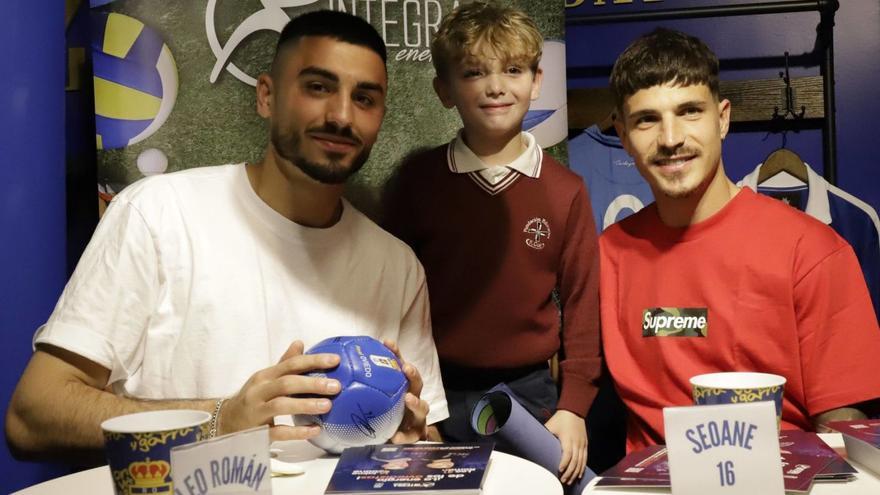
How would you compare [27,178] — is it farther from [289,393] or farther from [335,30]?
[289,393]

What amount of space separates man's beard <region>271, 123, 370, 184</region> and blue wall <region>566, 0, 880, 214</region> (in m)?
1.61

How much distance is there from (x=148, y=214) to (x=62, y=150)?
666 mm

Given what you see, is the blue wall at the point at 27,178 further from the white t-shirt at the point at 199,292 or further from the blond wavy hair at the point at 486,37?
the blond wavy hair at the point at 486,37

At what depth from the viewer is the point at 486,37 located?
2.29 meters

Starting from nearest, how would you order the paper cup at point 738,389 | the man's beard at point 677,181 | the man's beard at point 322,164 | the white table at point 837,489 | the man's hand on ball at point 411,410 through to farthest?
the white table at point 837,489 < the paper cup at point 738,389 < the man's hand on ball at point 411,410 < the man's beard at point 322,164 < the man's beard at point 677,181

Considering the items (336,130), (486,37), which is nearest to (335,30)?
(336,130)

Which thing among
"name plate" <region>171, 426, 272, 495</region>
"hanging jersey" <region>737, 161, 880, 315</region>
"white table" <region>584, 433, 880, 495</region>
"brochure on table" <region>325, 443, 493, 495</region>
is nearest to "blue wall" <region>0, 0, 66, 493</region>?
"brochure on table" <region>325, 443, 493, 495</region>

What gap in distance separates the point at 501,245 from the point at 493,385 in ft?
1.31

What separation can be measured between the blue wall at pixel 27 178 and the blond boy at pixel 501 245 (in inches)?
39.7

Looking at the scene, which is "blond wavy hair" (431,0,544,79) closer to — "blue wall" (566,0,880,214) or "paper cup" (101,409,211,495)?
"blue wall" (566,0,880,214)

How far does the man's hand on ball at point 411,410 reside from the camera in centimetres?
153

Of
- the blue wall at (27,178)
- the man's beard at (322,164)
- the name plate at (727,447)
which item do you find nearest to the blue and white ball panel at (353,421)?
the name plate at (727,447)

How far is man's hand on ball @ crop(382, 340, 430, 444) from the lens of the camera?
5.02ft

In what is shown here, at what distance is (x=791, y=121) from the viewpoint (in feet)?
10.1
